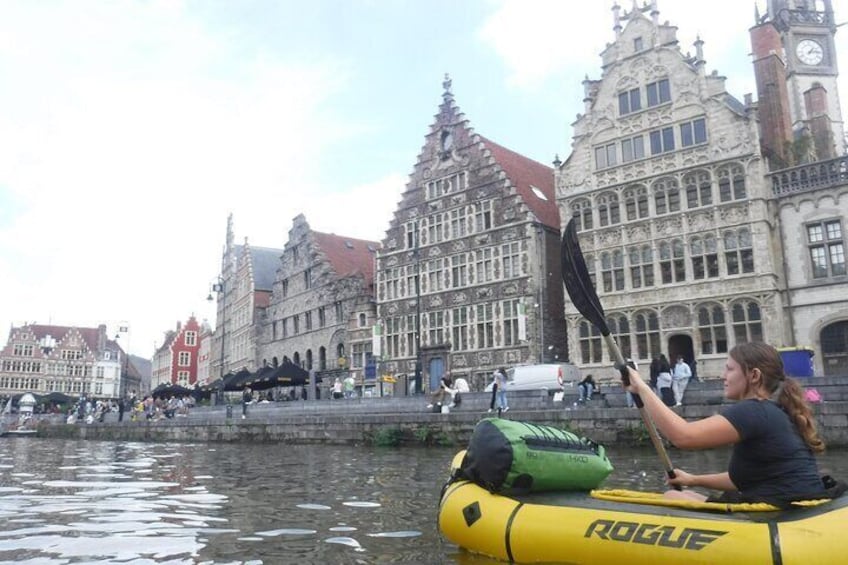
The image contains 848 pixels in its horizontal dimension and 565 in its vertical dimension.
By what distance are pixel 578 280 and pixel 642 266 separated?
24332 mm

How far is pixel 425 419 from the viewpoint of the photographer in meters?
20.5

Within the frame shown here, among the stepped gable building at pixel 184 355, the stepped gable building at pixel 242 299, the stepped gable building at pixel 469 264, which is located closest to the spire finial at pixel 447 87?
the stepped gable building at pixel 469 264

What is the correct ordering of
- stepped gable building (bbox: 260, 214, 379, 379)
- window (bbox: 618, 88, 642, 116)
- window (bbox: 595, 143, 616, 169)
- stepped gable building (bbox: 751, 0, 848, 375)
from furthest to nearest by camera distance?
stepped gable building (bbox: 260, 214, 379, 379) → window (bbox: 595, 143, 616, 169) → window (bbox: 618, 88, 642, 116) → stepped gable building (bbox: 751, 0, 848, 375)

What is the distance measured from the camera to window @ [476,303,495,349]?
3362 cm

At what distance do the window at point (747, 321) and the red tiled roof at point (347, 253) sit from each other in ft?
76.1

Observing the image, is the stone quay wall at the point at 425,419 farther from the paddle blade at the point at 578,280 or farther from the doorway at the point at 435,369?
the paddle blade at the point at 578,280

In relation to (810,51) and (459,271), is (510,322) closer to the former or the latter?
(459,271)

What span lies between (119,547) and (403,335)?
32330 millimetres

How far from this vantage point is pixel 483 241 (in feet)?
114

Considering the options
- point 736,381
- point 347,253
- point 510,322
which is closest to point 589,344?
point 510,322

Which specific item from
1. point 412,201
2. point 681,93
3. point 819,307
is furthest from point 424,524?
point 412,201

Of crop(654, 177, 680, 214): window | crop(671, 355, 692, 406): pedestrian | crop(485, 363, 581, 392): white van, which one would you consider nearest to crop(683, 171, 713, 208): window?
crop(654, 177, 680, 214): window

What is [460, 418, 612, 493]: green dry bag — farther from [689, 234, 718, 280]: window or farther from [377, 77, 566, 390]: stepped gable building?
[377, 77, 566, 390]: stepped gable building

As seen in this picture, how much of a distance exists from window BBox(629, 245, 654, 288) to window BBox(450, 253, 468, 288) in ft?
27.6
